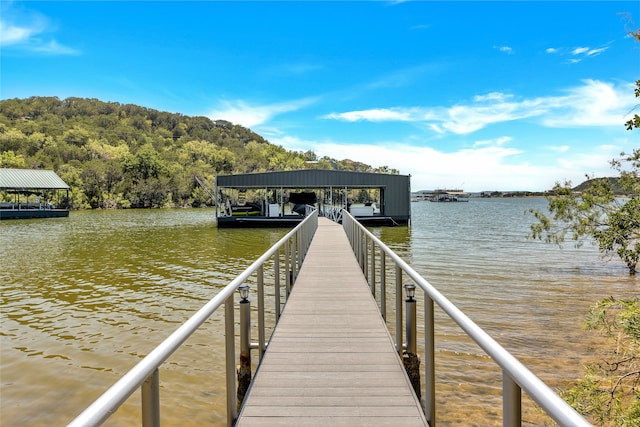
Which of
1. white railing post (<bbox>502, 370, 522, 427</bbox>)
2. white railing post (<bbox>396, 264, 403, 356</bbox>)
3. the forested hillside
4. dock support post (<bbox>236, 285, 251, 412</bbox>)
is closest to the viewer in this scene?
white railing post (<bbox>502, 370, 522, 427</bbox>)

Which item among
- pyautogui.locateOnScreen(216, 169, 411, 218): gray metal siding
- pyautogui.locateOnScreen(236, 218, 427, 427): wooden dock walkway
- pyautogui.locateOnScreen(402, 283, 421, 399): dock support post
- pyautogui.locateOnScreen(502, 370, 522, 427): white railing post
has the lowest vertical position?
pyautogui.locateOnScreen(236, 218, 427, 427): wooden dock walkway

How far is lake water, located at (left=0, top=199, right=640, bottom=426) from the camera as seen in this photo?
4660mm

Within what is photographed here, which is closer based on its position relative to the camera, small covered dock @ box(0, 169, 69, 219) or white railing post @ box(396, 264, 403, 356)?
white railing post @ box(396, 264, 403, 356)

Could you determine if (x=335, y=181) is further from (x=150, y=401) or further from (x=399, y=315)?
(x=150, y=401)

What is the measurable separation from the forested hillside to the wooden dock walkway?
112ft

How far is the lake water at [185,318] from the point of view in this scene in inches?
183

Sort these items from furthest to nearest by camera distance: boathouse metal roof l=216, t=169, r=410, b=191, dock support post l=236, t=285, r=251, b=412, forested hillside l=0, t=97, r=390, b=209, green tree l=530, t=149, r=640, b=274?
forested hillside l=0, t=97, r=390, b=209 < boathouse metal roof l=216, t=169, r=410, b=191 < green tree l=530, t=149, r=640, b=274 < dock support post l=236, t=285, r=251, b=412

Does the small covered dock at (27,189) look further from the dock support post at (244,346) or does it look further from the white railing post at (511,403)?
the white railing post at (511,403)

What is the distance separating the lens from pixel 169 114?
503 ft

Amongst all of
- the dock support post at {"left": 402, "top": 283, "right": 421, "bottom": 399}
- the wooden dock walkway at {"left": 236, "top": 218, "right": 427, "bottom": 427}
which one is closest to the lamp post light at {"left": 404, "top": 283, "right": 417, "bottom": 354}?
the dock support post at {"left": 402, "top": 283, "right": 421, "bottom": 399}

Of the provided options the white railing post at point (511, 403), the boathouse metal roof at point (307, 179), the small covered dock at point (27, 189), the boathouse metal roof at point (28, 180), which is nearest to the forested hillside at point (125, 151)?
the boathouse metal roof at point (307, 179)

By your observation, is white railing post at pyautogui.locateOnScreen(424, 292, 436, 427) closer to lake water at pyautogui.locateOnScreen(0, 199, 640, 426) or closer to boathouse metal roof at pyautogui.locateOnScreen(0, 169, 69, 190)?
lake water at pyautogui.locateOnScreen(0, 199, 640, 426)

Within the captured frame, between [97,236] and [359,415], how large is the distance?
76.6ft

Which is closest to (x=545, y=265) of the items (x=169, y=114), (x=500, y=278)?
(x=500, y=278)
